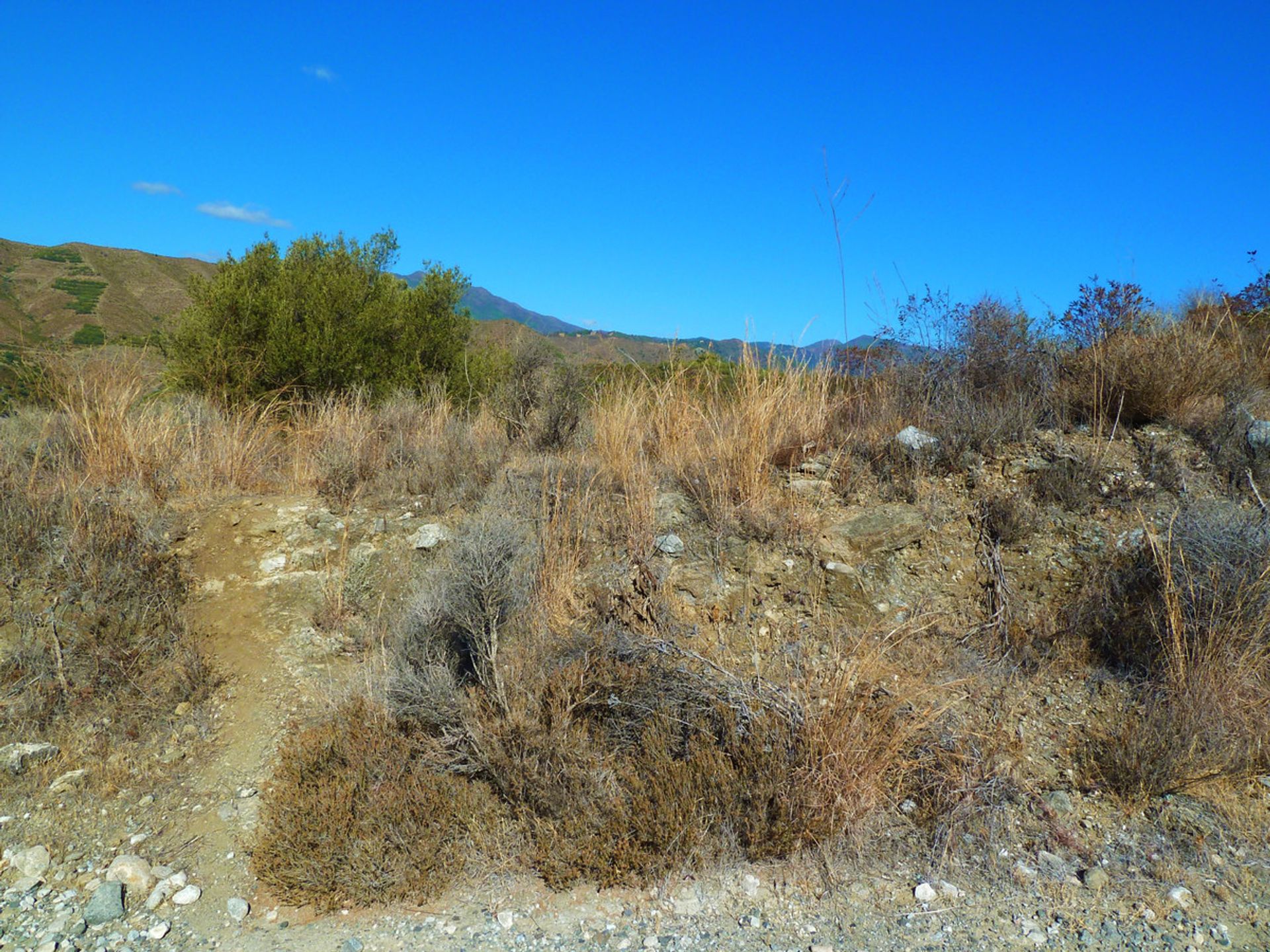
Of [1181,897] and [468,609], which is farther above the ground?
[468,609]

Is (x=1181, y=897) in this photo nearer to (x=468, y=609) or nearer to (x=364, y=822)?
(x=364, y=822)

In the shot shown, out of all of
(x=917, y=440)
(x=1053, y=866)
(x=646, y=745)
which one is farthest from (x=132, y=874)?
(x=917, y=440)

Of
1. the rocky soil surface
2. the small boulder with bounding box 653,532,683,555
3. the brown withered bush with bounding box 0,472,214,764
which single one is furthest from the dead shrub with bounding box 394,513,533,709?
the brown withered bush with bounding box 0,472,214,764

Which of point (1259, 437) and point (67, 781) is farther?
point (1259, 437)

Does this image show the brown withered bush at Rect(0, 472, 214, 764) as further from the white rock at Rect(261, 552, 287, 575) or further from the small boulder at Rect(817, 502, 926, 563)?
the small boulder at Rect(817, 502, 926, 563)

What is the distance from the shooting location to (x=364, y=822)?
109 inches

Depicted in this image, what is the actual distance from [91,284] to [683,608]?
3585 cm

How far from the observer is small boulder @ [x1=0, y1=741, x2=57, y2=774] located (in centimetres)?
320

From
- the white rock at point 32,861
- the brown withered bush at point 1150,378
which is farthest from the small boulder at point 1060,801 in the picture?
the white rock at point 32,861

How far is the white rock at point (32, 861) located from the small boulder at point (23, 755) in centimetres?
54

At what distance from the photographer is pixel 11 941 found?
8.04ft

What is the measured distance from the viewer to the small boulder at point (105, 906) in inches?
101

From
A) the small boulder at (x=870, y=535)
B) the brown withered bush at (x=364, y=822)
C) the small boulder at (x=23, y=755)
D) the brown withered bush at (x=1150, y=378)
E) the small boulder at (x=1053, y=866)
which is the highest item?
the brown withered bush at (x=1150, y=378)

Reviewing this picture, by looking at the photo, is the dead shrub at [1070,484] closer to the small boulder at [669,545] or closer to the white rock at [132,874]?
the small boulder at [669,545]
